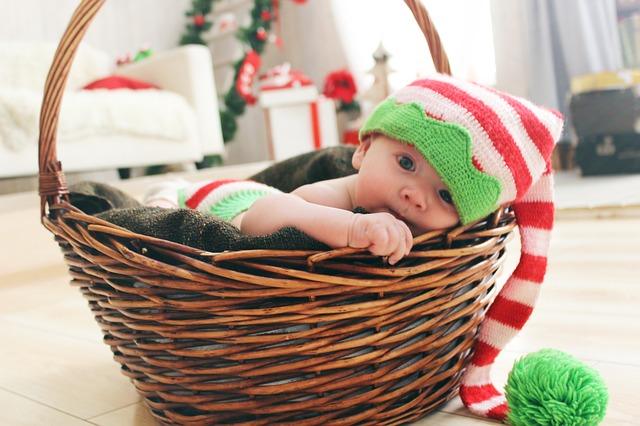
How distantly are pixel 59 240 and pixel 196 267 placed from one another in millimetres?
296

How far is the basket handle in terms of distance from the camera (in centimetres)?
75

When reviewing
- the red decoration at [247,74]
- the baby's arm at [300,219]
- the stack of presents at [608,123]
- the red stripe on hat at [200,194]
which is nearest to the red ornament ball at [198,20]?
the red decoration at [247,74]

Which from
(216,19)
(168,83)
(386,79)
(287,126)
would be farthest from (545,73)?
(216,19)

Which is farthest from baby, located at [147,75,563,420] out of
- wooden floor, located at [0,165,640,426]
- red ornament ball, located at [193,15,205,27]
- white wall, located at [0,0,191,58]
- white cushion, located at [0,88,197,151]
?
red ornament ball, located at [193,15,205,27]

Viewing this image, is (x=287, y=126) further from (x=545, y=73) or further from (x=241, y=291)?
(x=241, y=291)

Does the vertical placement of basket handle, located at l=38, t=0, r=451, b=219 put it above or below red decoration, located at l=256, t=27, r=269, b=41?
below

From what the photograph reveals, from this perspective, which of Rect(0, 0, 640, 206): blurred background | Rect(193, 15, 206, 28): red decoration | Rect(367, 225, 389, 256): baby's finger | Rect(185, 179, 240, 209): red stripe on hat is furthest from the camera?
Rect(193, 15, 206, 28): red decoration

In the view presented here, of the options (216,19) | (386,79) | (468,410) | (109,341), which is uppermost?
(216,19)

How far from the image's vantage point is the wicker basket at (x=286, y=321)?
59 centimetres

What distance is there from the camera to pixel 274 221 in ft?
2.35

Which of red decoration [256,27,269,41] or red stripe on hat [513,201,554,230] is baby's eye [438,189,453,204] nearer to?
red stripe on hat [513,201,554,230]

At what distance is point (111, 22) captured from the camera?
12.3 feet

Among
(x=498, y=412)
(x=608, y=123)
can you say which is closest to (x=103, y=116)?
(x=608, y=123)

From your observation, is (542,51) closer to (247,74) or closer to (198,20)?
(247,74)
